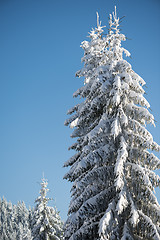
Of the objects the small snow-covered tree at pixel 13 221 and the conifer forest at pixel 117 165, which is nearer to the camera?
the conifer forest at pixel 117 165

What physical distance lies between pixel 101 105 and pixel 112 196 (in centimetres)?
461

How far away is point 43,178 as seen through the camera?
2983 cm

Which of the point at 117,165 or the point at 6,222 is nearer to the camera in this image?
the point at 117,165

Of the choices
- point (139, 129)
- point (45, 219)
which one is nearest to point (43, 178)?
point (45, 219)

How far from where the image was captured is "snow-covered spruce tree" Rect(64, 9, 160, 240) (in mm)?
11039

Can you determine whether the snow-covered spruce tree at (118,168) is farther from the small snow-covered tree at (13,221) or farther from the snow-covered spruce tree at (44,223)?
the small snow-covered tree at (13,221)

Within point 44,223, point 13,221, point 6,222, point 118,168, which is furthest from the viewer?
point 6,222

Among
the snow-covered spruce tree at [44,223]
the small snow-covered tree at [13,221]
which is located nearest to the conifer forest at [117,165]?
the snow-covered spruce tree at [44,223]

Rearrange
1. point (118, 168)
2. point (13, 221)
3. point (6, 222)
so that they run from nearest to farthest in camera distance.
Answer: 1. point (118, 168)
2. point (13, 221)
3. point (6, 222)

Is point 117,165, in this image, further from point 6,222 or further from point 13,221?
point 6,222

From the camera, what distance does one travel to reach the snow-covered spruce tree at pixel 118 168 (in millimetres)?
11039

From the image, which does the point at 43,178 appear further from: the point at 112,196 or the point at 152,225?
the point at 152,225

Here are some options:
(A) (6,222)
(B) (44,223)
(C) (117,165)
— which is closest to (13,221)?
(A) (6,222)

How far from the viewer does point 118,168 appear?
1086cm
